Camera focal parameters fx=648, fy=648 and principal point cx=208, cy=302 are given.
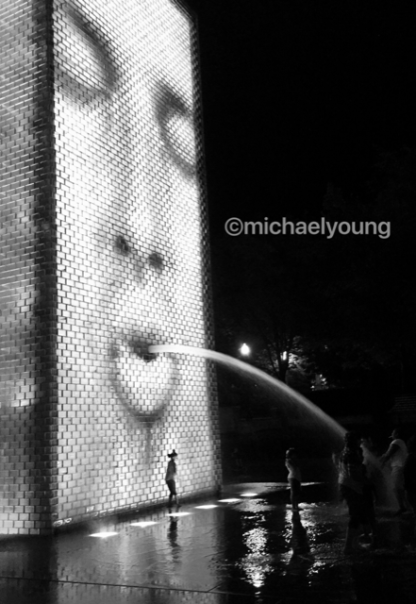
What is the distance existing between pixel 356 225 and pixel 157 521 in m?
22.8

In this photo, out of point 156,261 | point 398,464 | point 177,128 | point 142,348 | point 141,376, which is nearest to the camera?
point 398,464

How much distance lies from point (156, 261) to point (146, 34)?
250 inches

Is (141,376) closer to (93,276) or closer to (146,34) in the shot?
(93,276)

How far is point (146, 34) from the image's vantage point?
58.2ft

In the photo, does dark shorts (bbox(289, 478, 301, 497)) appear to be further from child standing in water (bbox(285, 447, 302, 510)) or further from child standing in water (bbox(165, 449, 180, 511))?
child standing in water (bbox(165, 449, 180, 511))

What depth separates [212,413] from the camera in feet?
60.3

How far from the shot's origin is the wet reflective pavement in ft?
24.2

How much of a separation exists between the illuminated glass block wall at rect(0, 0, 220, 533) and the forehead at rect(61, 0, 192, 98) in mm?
55

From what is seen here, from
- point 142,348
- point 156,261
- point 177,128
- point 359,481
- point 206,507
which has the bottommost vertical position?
point 206,507

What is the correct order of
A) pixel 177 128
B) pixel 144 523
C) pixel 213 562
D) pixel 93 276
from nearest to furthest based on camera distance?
pixel 213 562 < pixel 144 523 < pixel 93 276 < pixel 177 128

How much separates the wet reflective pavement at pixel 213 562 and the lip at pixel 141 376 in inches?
108

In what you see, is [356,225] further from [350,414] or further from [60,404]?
[60,404]

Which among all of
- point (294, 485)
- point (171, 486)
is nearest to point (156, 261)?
point (171, 486)

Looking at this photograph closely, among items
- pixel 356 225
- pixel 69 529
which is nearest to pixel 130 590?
pixel 69 529
